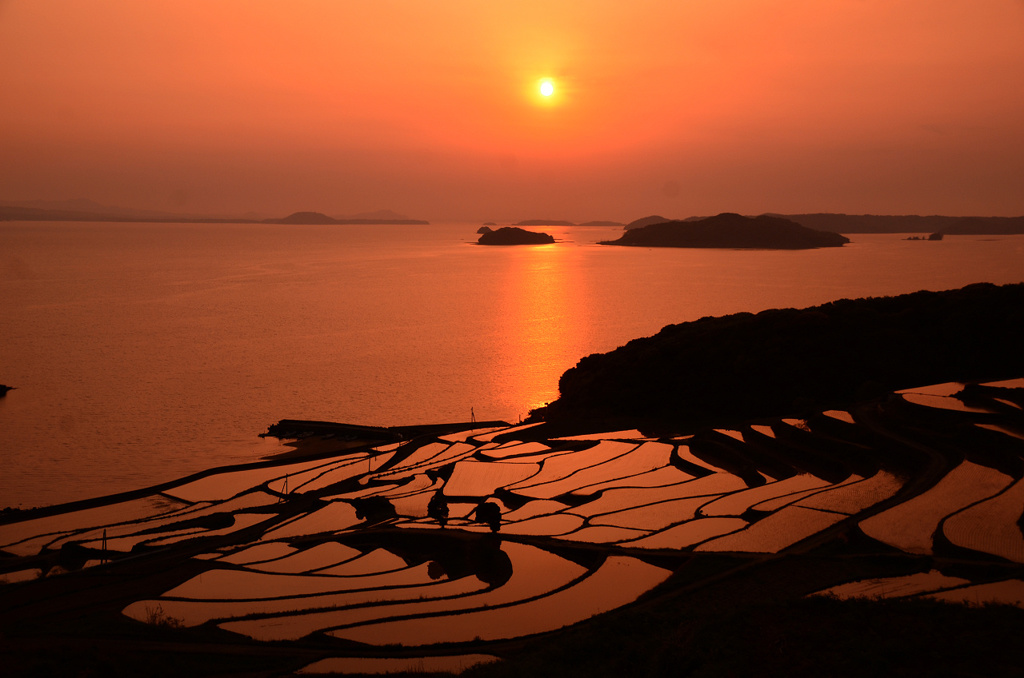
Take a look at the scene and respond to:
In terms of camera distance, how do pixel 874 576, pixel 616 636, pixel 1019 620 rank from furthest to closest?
pixel 874 576 < pixel 616 636 < pixel 1019 620

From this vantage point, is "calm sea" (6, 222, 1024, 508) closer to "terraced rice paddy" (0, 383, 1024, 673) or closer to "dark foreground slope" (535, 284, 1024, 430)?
"dark foreground slope" (535, 284, 1024, 430)

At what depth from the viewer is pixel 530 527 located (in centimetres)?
1770

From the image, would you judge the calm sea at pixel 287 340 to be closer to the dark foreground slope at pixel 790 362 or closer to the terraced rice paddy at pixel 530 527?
the dark foreground slope at pixel 790 362

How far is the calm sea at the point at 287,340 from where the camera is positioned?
3195 cm

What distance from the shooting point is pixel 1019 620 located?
9828mm

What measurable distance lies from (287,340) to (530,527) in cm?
4671

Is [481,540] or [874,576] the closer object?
[874,576]

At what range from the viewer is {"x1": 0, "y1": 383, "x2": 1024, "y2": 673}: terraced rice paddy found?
1334cm

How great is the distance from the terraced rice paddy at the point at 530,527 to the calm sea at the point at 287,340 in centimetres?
767

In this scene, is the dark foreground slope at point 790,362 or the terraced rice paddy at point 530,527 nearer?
the terraced rice paddy at point 530,527

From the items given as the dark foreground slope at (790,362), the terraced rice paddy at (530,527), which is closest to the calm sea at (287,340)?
the dark foreground slope at (790,362)

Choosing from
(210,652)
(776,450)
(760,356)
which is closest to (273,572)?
(210,652)

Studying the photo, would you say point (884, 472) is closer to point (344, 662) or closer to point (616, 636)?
point (616, 636)

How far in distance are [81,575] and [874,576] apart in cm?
1639
